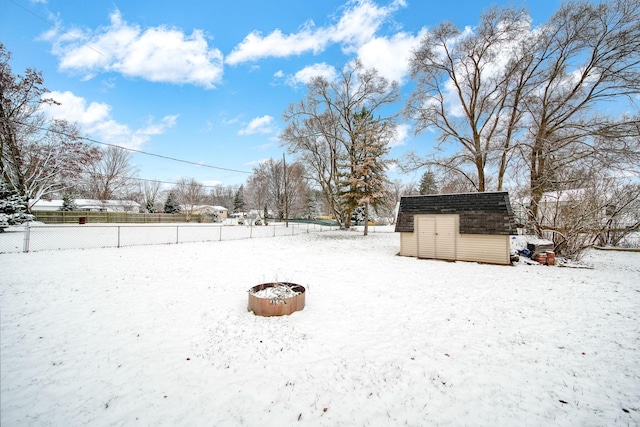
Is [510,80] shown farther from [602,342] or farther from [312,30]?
[602,342]

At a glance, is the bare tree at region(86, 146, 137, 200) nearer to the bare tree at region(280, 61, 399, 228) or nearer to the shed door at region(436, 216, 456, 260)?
the bare tree at region(280, 61, 399, 228)

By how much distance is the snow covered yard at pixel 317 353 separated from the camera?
2621 millimetres

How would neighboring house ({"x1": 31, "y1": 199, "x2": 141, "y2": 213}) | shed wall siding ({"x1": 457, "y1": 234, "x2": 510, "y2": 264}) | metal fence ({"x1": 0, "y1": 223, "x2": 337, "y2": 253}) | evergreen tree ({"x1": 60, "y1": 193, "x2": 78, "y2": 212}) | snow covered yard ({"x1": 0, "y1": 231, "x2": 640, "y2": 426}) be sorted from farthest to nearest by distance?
neighboring house ({"x1": 31, "y1": 199, "x2": 141, "y2": 213}) < evergreen tree ({"x1": 60, "y1": 193, "x2": 78, "y2": 212}) < metal fence ({"x1": 0, "y1": 223, "x2": 337, "y2": 253}) < shed wall siding ({"x1": 457, "y1": 234, "x2": 510, "y2": 264}) < snow covered yard ({"x1": 0, "y1": 231, "x2": 640, "y2": 426})

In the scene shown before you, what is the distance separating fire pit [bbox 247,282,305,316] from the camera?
5023 mm

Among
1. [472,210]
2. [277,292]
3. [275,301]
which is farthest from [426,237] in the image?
[275,301]

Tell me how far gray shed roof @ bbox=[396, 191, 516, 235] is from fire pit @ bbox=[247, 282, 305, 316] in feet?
26.8

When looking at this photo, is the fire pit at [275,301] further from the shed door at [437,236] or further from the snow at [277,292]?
the shed door at [437,236]

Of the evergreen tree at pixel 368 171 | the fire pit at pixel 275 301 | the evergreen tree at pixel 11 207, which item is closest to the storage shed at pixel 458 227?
the evergreen tree at pixel 368 171

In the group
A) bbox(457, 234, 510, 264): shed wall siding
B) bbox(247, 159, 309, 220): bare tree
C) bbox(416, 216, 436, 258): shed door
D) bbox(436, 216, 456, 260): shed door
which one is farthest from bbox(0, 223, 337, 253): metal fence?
bbox(247, 159, 309, 220): bare tree

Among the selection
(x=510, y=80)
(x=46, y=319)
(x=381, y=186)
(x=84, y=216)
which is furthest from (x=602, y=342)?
(x=84, y=216)

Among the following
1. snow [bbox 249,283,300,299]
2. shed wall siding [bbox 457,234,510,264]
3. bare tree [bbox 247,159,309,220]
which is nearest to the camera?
snow [bbox 249,283,300,299]

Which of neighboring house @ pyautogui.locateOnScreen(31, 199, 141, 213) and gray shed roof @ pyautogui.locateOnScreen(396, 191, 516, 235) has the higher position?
neighboring house @ pyautogui.locateOnScreen(31, 199, 141, 213)

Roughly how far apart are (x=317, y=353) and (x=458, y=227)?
9.92 metres

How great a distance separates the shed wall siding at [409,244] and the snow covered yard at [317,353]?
467cm
